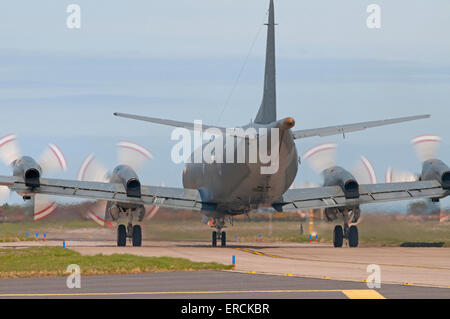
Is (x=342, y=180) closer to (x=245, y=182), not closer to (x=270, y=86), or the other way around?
(x=245, y=182)

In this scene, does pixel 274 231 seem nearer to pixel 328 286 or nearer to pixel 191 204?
pixel 191 204

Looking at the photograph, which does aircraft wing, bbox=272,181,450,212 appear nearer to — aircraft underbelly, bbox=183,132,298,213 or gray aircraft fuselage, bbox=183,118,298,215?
gray aircraft fuselage, bbox=183,118,298,215

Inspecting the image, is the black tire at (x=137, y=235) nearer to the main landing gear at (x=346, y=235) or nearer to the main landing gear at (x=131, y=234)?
the main landing gear at (x=131, y=234)

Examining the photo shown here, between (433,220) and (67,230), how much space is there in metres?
22.4

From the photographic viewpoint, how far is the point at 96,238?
58.2 m

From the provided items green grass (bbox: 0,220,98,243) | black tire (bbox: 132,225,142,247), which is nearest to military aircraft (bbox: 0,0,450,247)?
black tire (bbox: 132,225,142,247)

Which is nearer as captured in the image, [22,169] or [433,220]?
[22,169]

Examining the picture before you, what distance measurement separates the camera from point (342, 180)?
4459 cm

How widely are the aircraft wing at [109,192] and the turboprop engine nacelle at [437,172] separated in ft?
38.1

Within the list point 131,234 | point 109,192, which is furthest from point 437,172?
point 109,192

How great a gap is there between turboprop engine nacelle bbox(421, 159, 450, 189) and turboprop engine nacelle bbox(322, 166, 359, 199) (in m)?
4.27

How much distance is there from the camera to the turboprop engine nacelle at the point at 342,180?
44.1 meters
